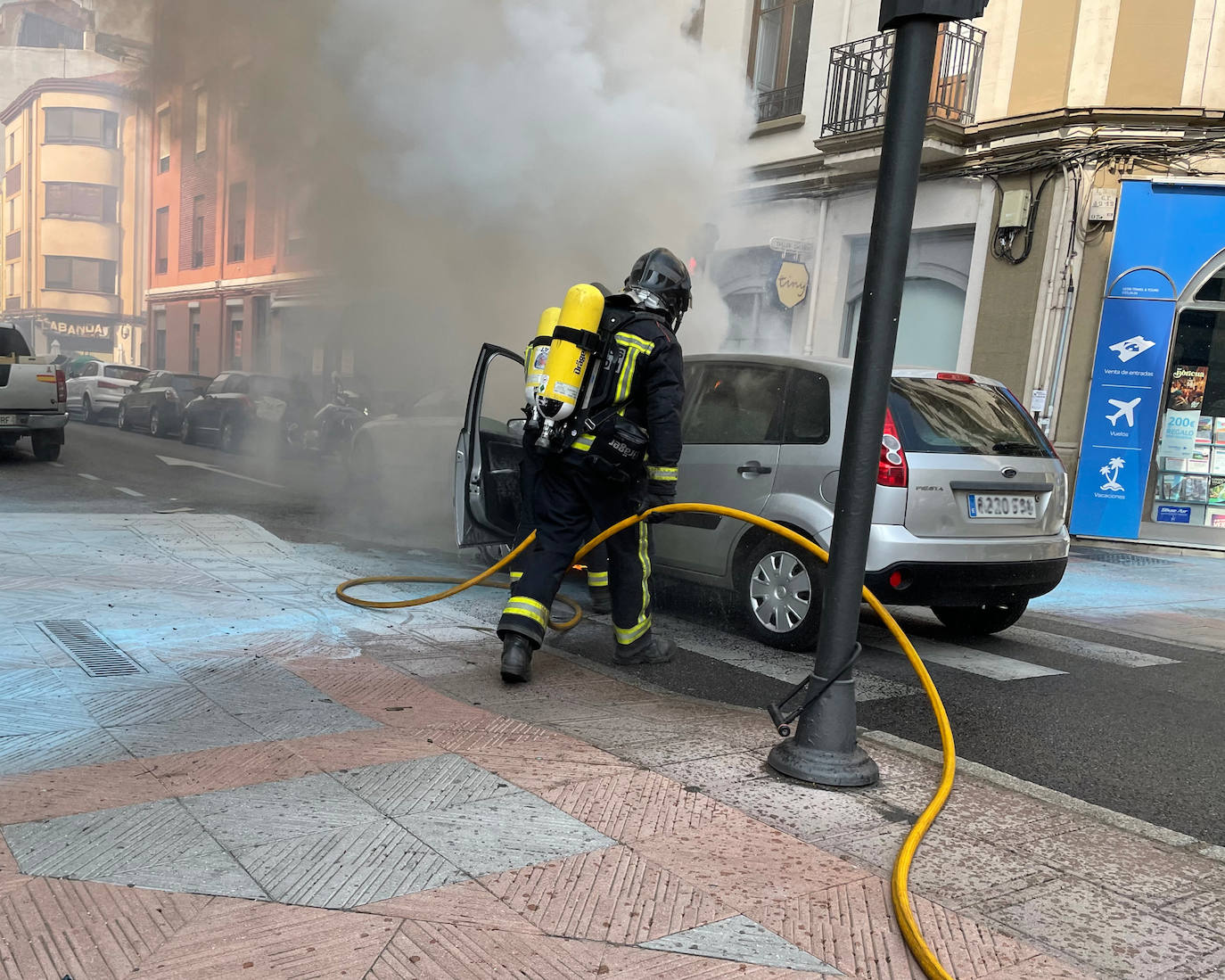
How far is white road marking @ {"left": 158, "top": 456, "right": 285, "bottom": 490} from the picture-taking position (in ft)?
38.9

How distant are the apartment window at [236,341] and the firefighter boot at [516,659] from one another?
24134mm

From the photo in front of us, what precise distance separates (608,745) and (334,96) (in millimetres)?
9272

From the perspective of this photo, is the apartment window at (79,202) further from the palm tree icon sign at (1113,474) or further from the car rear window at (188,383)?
the palm tree icon sign at (1113,474)

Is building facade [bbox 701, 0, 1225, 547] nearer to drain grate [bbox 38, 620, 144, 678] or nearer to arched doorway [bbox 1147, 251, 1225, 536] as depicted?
arched doorway [bbox 1147, 251, 1225, 536]

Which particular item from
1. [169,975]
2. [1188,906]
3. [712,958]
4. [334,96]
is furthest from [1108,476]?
[169,975]

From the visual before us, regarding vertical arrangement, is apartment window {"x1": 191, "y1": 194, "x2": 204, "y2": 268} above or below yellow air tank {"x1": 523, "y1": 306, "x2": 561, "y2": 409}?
above

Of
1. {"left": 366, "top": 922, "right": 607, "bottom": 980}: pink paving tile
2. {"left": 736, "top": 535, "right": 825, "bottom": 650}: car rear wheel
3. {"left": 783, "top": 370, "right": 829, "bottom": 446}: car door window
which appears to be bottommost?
{"left": 366, "top": 922, "right": 607, "bottom": 980}: pink paving tile

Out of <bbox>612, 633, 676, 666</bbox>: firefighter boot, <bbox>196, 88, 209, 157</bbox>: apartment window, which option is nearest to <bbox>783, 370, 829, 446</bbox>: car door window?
<bbox>612, 633, 676, 666</bbox>: firefighter boot

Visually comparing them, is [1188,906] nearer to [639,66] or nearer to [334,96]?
[639,66]

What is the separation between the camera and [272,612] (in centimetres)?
557

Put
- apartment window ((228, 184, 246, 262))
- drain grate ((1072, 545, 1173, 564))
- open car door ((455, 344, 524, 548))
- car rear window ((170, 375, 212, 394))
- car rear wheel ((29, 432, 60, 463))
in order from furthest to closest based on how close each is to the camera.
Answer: car rear window ((170, 375, 212, 394))
apartment window ((228, 184, 246, 262))
car rear wheel ((29, 432, 60, 463))
drain grate ((1072, 545, 1173, 564))
open car door ((455, 344, 524, 548))

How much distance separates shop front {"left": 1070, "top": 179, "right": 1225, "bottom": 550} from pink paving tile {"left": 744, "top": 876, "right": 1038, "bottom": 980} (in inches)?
410

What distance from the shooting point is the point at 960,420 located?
565 cm

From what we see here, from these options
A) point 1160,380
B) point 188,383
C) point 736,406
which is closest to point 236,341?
point 188,383
